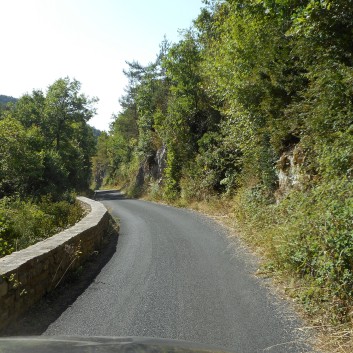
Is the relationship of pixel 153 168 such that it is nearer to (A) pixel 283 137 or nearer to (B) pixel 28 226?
(B) pixel 28 226

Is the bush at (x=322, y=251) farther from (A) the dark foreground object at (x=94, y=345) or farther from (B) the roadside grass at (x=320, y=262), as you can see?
(A) the dark foreground object at (x=94, y=345)

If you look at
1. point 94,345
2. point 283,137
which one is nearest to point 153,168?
point 283,137

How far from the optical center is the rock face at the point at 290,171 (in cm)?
1029

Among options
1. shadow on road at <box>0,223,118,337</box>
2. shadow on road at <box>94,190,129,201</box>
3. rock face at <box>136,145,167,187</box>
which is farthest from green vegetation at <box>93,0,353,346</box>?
shadow on road at <box>94,190,129,201</box>

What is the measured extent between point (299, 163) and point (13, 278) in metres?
7.71

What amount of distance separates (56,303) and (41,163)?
22.4 metres

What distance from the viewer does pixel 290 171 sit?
1134 cm

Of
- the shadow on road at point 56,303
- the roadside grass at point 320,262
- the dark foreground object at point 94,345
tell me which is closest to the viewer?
the dark foreground object at point 94,345

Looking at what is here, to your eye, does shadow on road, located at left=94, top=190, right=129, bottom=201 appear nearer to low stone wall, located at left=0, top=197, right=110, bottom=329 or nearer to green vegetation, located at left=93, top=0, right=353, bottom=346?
green vegetation, located at left=93, top=0, right=353, bottom=346

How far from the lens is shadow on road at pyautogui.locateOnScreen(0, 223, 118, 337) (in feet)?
16.9

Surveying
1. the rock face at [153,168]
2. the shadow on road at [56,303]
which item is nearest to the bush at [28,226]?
the shadow on road at [56,303]

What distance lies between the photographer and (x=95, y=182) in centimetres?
8775

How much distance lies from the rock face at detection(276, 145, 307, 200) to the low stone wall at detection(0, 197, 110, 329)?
550cm

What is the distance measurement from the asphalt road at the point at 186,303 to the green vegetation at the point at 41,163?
3073 millimetres
